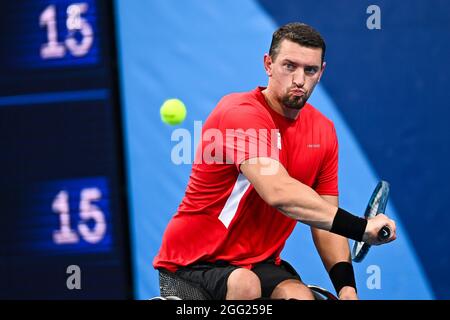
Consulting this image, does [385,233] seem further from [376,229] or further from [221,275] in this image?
[221,275]

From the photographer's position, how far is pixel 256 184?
10.3 feet

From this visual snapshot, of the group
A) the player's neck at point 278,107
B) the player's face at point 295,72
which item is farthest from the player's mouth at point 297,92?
the player's neck at point 278,107

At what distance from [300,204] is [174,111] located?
1.38 meters

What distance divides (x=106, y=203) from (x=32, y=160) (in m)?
0.42

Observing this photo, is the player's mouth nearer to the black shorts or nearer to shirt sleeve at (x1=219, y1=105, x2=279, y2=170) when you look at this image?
shirt sleeve at (x1=219, y1=105, x2=279, y2=170)

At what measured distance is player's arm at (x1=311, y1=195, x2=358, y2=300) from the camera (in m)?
3.34

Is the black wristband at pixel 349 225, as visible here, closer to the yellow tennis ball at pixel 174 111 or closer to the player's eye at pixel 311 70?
the player's eye at pixel 311 70

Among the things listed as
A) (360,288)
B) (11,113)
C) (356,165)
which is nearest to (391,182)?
→ (356,165)

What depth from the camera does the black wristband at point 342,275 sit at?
3.36 metres

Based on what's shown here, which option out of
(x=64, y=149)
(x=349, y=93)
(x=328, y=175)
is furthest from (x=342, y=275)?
(x=64, y=149)

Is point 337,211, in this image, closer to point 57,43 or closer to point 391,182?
point 391,182
